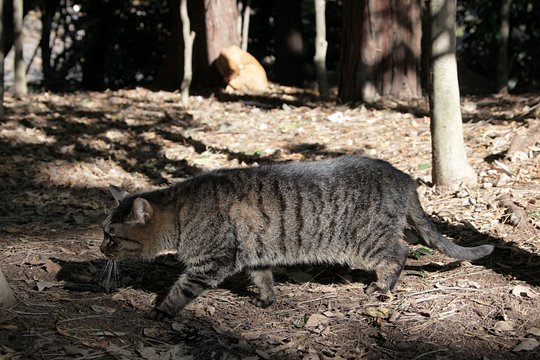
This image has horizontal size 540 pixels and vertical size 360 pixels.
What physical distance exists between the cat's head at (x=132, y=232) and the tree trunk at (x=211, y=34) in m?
8.98

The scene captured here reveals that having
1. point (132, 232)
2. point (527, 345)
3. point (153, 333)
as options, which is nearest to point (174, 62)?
point (132, 232)

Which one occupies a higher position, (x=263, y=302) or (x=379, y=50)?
(x=379, y=50)

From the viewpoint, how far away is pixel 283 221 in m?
5.00

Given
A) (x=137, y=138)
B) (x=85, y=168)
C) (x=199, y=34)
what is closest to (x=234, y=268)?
(x=85, y=168)

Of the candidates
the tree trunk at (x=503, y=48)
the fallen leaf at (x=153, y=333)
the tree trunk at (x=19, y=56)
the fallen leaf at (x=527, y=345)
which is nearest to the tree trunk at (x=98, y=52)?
the tree trunk at (x=19, y=56)

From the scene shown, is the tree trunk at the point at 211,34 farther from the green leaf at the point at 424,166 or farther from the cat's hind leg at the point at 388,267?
the cat's hind leg at the point at 388,267

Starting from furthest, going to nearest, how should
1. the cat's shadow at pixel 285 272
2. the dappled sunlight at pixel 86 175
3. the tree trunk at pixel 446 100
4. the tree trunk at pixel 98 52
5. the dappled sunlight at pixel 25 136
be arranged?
the tree trunk at pixel 98 52, the dappled sunlight at pixel 25 136, the dappled sunlight at pixel 86 175, the tree trunk at pixel 446 100, the cat's shadow at pixel 285 272

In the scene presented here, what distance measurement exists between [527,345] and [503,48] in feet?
29.1

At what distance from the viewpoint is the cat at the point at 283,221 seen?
4906 mm

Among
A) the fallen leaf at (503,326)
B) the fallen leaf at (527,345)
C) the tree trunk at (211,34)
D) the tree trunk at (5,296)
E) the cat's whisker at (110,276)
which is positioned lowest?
the fallen leaf at (527,345)

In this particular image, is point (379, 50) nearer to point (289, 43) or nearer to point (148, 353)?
point (289, 43)

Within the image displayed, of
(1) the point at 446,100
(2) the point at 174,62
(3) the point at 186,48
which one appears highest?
(3) the point at 186,48

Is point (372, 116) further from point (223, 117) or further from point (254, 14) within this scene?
point (254, 14)

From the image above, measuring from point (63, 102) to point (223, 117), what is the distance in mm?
3243
